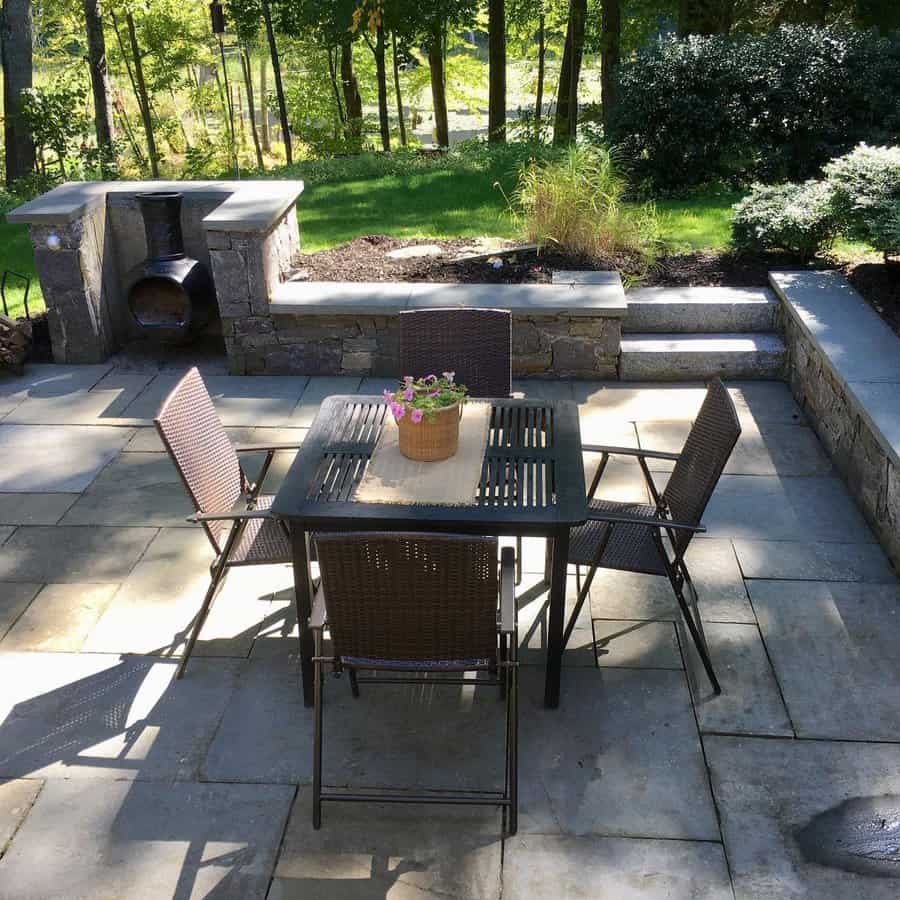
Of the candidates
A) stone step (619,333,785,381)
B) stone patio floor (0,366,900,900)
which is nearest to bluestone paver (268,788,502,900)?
stone patio floor (0,366,900,900)

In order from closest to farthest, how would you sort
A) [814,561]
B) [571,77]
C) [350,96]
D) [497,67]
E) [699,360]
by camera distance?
[814,561] < [699,360] < [497,67] < [571,77] < [350,96]

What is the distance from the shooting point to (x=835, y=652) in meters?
3.43

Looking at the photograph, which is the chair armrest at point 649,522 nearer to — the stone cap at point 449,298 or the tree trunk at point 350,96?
the stone cap at point 449,298

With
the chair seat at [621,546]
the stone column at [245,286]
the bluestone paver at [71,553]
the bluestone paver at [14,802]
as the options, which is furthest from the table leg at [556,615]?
the stone column at [245,286]

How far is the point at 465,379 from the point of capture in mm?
4172

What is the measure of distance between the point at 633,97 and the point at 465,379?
216 inches

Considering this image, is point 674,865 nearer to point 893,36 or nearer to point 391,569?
point 391,569

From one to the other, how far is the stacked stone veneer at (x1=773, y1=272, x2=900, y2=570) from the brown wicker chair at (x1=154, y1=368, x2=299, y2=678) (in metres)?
2.43

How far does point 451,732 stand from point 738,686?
99 centimetres

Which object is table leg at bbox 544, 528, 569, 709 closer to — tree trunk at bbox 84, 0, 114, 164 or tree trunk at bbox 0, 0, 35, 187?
tree trunk at bbox 0, 0, 35, 187

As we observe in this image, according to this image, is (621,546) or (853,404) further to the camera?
(853,404)

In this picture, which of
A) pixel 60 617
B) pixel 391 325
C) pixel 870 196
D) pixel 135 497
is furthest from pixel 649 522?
pixel 870 196

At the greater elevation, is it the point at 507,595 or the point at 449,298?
the point at 507,595

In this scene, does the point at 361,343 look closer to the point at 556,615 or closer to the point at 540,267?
the point at 540,267
